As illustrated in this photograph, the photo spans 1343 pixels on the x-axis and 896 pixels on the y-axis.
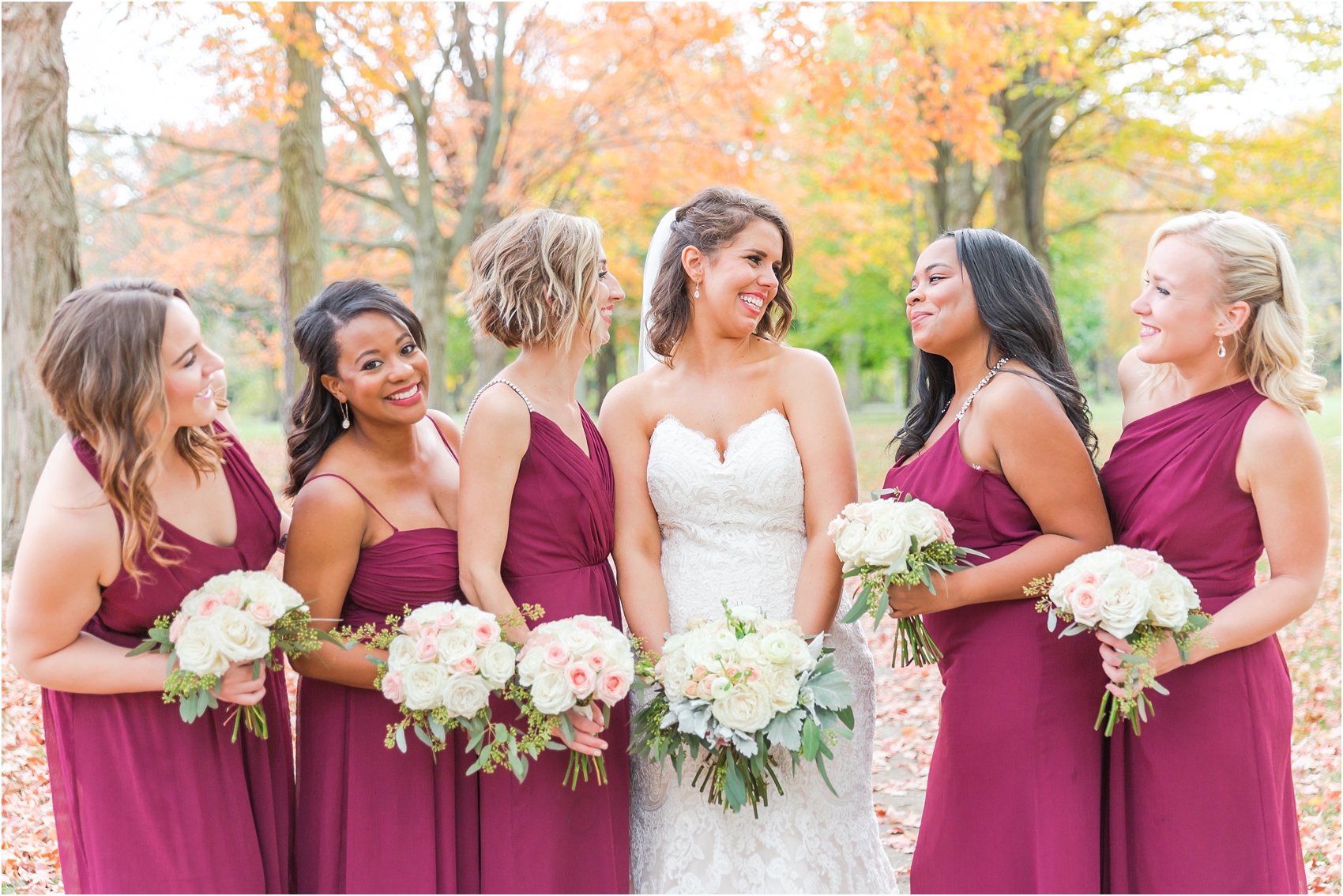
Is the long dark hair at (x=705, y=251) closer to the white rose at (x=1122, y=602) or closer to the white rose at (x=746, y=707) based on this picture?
the white rose at (x=746, y=707)

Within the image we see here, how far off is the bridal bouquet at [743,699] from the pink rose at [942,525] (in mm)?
592

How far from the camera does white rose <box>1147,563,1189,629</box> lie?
10.2ft

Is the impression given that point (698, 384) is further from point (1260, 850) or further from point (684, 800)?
point (1260, 850)

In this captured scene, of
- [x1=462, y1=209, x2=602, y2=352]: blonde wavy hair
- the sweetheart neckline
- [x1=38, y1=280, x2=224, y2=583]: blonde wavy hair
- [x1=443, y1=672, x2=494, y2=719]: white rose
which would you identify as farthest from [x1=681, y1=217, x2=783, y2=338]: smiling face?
[x1=38, y1=280, x2=224, y2=583]: blonde wavy hair

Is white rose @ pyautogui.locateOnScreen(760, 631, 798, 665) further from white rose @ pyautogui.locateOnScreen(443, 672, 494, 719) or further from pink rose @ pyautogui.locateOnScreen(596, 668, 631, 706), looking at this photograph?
white rose @ pyautogui.locateOnScreen(443, 672, 494, 719)

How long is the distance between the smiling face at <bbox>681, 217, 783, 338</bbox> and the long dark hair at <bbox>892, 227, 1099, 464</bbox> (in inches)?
28.6

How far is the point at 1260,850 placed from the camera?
11.2 feet

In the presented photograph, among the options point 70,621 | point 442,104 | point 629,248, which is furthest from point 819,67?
point 70,621

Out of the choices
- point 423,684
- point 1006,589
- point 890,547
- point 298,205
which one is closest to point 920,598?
point 1006,589

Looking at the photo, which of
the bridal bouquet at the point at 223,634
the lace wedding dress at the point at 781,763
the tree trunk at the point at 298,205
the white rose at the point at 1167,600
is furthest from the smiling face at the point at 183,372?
the tree trunk at the point at 298,205

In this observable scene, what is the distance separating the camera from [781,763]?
4125 mm

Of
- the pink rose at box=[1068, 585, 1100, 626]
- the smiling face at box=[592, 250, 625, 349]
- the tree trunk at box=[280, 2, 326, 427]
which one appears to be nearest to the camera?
the pink rose at box=[1068, 585, 1100, 626]

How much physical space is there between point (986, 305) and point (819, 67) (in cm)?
1079

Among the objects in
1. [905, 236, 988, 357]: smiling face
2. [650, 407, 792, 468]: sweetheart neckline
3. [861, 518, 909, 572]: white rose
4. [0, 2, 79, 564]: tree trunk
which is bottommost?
[861, 518, 909, 572]: white rose
